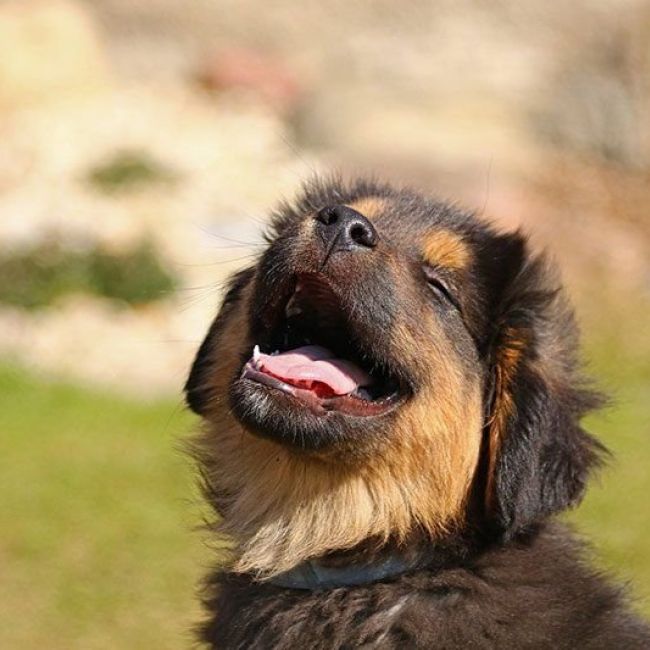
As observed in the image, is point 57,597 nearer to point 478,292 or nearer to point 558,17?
point 478,292

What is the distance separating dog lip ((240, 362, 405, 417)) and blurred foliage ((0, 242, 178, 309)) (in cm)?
920

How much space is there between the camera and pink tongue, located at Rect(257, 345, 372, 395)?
177 inches

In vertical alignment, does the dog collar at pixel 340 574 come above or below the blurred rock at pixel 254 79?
above

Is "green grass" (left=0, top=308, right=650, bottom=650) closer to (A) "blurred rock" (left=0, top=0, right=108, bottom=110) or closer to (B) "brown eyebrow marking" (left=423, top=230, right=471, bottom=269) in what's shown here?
(B) "brown eyebrow marking" (left=423, top=230, right=471, bottom=269)

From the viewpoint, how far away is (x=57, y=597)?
8.25 m

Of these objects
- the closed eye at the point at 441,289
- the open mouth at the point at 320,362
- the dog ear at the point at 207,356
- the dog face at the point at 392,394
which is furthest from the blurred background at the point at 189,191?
the closed eye at the point at 441,289

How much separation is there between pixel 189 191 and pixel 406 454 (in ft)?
39.7

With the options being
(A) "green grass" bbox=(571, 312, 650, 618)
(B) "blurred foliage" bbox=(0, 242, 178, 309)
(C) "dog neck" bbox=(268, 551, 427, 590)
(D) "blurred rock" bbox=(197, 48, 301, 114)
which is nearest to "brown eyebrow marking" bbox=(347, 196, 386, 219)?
(A) "green grass" bbox=(571, 312, 650, 618)

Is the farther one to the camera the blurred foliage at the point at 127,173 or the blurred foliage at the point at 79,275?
the blurred foliage at the point at 127,173

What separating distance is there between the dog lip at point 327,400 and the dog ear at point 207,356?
0.54 metres

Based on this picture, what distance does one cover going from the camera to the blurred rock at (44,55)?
61.3 ft

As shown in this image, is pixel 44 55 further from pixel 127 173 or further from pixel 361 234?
pixel 361 234

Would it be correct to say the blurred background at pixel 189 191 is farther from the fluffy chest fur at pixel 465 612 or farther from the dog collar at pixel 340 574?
the dog collar at pixel 340 574

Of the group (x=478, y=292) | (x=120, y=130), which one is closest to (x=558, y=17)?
(x=120, y=130)
